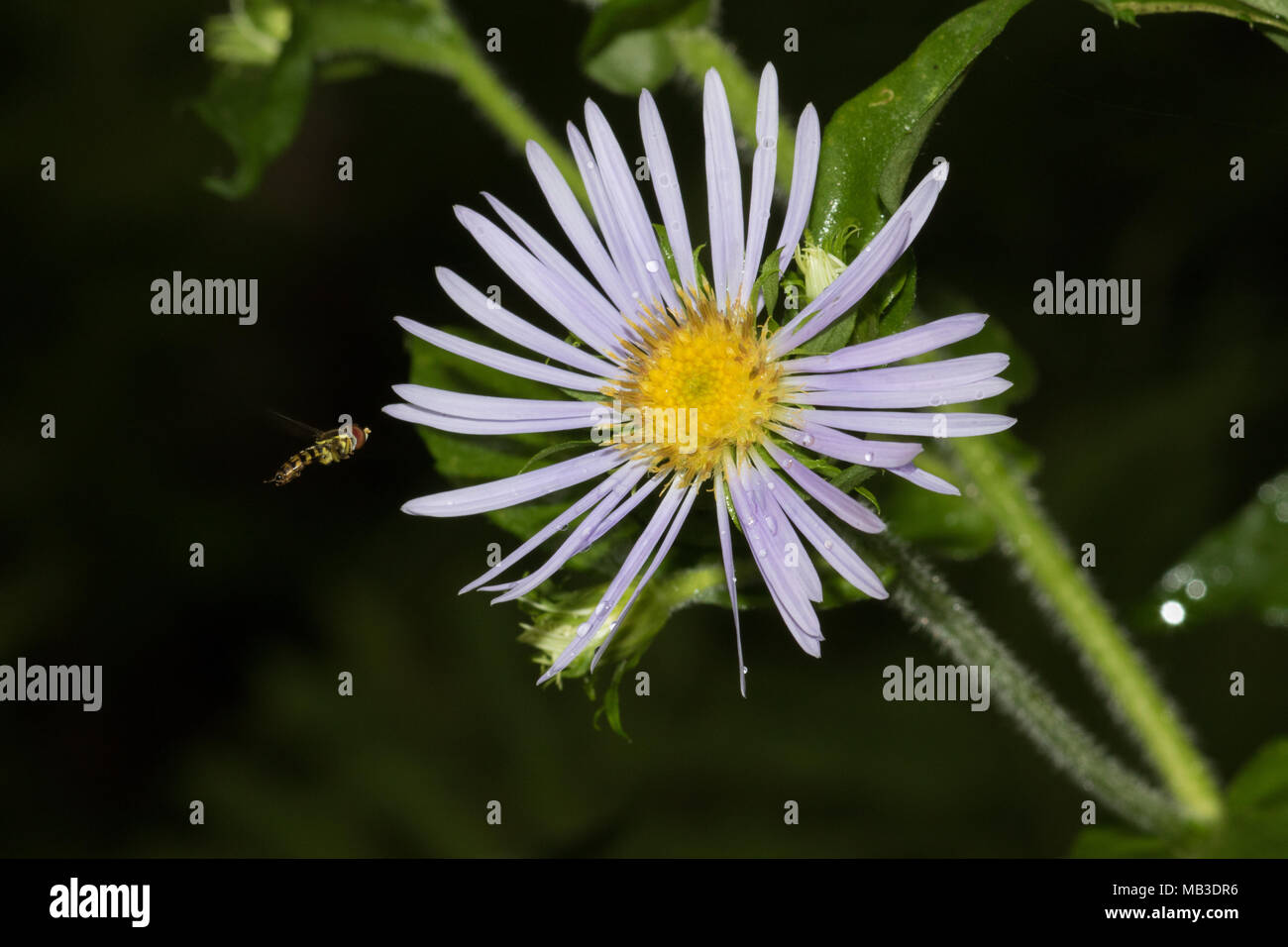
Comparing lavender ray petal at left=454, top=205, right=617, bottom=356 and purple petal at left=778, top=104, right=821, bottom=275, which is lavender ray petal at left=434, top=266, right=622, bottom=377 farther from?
purple petal at left=778, top=104, right=821, bottom=275

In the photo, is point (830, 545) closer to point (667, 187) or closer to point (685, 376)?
point (685, 376)

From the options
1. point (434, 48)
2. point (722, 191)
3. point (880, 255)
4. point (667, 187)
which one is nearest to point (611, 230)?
point (667, 187)

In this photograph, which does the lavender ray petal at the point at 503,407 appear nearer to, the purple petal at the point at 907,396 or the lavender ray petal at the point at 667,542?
the lavender ray petal at the point at 667,542

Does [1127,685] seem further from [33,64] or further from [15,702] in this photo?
[33,64]

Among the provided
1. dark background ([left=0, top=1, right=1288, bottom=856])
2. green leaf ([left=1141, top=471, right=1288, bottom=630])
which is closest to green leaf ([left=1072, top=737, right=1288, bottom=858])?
green leaf ([left=1141, top=471, right=1288, bottom=630])

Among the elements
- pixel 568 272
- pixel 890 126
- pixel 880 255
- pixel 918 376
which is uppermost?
pixel 890 126
